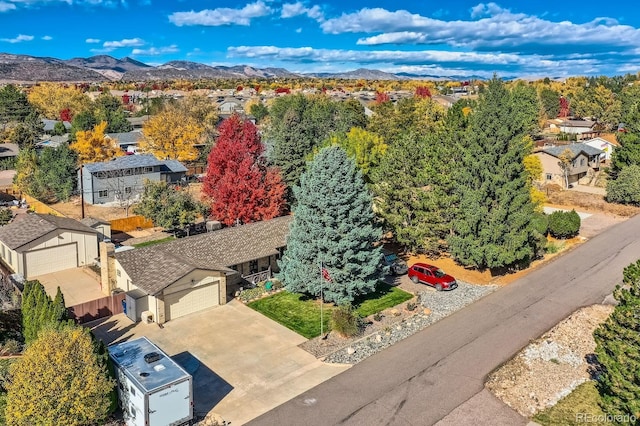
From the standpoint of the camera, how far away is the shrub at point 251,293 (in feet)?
106

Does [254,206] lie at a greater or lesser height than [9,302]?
→ greater

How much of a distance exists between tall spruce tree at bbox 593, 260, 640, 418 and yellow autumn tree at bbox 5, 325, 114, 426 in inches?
718

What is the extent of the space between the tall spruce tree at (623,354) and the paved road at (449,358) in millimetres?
5097

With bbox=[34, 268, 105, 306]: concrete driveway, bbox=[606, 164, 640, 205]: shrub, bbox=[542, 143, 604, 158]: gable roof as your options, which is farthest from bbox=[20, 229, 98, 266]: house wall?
bbox=[542, 143, 604, 158]: gable roof

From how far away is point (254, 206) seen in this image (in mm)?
42438

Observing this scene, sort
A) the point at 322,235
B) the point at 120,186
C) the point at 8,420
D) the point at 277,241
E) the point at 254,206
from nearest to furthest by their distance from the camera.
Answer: the point at 8,420 < the point at 322,235 < the point at 277,241 < the point at 254,206 < the point at 120,186

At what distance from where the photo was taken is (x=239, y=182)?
42188 millimetres

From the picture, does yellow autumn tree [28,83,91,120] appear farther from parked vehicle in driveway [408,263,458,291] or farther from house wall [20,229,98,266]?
parked vehicle in driveway [408,263,458,291]

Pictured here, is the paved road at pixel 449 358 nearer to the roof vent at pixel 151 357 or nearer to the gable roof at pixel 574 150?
the roof vent at pixel 151 357

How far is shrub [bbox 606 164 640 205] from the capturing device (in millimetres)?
54000

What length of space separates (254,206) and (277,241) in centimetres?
726

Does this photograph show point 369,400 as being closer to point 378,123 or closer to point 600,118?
point 378,123

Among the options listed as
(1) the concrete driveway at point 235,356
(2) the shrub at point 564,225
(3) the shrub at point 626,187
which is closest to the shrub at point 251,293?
(1) the concrete driveway at point 235,356

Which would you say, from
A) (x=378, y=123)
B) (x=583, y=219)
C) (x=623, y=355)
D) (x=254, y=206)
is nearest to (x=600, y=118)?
(x=378, y=123)
